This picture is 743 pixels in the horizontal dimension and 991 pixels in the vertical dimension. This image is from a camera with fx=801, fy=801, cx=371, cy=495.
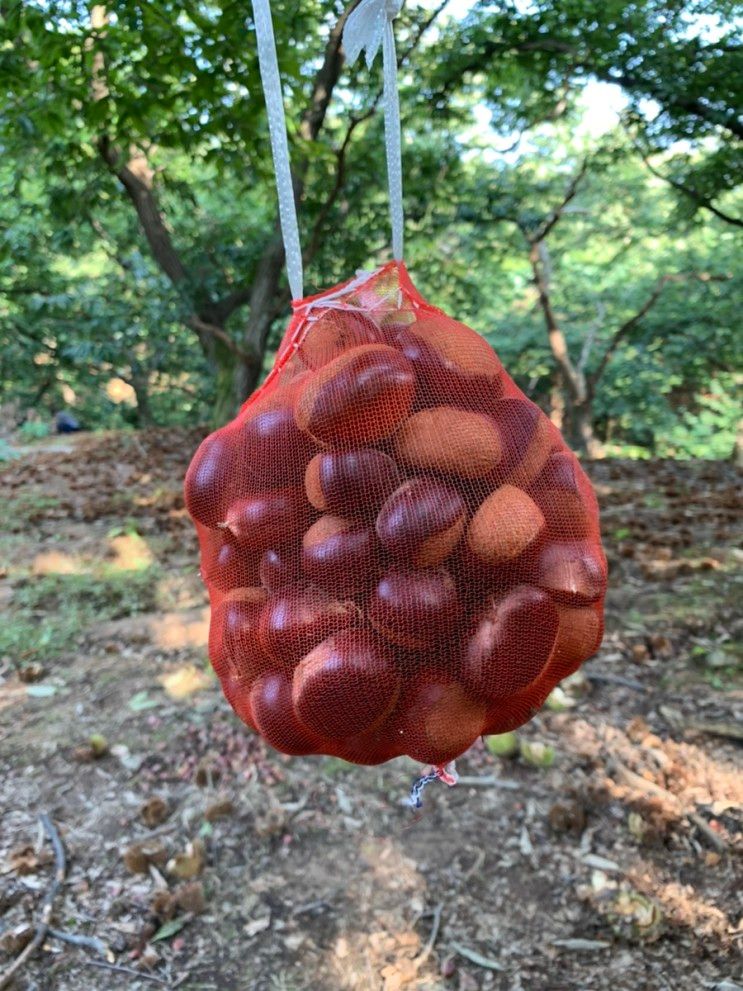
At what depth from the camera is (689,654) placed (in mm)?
3652

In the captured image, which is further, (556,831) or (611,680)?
(611,680)

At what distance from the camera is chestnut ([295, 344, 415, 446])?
1215 millimetres

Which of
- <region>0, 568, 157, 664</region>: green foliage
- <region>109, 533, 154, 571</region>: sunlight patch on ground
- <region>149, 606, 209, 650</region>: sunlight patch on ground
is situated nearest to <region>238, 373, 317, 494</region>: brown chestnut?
<region>149, 606, 209, 650</region>: sunlight patch on ground

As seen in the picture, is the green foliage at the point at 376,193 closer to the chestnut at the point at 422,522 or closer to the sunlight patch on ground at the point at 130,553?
the sunlight patch on ground at the point at 130,553

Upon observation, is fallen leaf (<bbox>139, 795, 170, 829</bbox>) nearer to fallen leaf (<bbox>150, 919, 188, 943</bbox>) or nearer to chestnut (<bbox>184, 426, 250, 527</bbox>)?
fallen leaf (<bbox>150, 919, 188, 943</bbox>)

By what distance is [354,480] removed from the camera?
122 cm

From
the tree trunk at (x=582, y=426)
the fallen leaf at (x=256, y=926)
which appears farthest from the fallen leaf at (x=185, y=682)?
the tree trunk at (x=582, y=426)

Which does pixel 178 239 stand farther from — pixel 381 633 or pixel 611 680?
pixel 381 633

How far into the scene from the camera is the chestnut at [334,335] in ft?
4.64

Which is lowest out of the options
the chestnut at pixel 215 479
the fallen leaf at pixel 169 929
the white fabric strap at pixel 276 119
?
the fallen leaf at pixel 169 929

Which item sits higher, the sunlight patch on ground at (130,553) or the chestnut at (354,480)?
the chestnut at (354,480)

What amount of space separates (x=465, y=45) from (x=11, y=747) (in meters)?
4.72

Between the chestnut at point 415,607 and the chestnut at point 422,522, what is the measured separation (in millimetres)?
27

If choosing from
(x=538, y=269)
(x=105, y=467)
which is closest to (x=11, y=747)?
(x=105, y=467)
